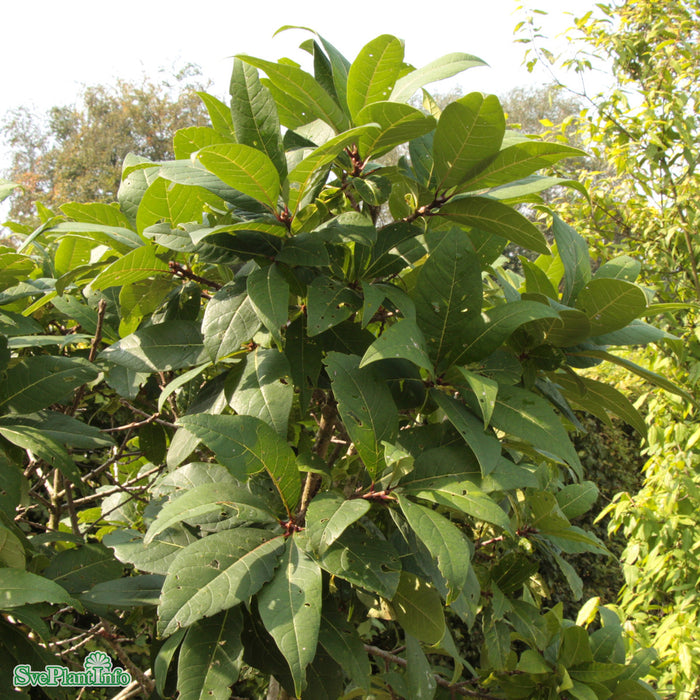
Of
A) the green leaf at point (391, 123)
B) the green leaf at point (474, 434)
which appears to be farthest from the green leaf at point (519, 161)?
the green leaf at point (474, 434)

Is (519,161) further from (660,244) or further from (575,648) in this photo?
(660,244)

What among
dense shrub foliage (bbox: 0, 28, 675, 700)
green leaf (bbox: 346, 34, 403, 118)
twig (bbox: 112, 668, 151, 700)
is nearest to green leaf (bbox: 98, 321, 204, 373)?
dense shrub foliage (bbox: 0, 28, 675, 700)

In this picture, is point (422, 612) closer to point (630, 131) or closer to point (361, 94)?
point (361, 94)

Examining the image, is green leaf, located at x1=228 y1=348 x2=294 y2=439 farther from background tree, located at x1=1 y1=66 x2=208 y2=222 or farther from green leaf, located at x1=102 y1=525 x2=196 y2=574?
background tree, located at x1=1 y1=66 x2=208 y2=222

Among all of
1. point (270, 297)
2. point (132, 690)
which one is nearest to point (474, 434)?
point (270, 297)

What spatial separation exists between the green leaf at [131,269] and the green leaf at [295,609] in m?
0.48

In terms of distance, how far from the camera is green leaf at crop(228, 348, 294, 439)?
835 millimetres

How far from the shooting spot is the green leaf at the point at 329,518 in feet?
2.35

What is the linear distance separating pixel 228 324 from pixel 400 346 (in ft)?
0.87

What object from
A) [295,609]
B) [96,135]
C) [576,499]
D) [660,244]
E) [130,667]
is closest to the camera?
[295,609]

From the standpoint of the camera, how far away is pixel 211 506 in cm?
76

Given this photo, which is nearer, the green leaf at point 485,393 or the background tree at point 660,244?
the green leaf at point 485,393

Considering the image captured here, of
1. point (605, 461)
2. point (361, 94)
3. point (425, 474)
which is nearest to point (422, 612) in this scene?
point (425, 474)

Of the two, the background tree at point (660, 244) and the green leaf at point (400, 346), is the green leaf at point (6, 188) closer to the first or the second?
the green leaf at point (400, 346)
